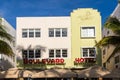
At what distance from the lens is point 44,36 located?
46.2 m

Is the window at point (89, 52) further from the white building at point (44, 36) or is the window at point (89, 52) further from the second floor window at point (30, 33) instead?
the second floor window at point (30, 33)

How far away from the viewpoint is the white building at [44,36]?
4584 centimetres

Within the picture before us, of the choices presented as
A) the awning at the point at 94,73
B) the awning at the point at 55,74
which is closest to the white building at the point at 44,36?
the awning at the point at 55,74

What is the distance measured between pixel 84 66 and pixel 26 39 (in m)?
8.35

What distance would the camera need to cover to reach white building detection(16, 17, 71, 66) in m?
45.8


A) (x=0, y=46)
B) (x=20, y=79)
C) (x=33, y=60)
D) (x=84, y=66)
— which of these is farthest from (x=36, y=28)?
(x=0, y=46)

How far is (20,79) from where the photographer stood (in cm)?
3575

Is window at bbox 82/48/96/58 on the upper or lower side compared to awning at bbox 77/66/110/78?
upper

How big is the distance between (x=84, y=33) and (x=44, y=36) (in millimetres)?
5242

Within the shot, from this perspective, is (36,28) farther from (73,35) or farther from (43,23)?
(73,35)

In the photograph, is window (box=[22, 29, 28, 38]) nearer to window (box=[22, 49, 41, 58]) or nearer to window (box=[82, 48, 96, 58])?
window (box=[22, 49, 41, 58])

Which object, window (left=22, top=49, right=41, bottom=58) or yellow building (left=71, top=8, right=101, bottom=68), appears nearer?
yellow building (left=71, top=8, right=101, bottom=68)

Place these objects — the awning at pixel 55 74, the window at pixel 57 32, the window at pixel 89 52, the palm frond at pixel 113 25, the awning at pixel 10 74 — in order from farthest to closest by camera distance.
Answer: the window at pixel 57 32, the window at pixel 89 52, the awning at pixel 10 74, the awning at pixel 55 74, the palm frond at pixel 113 25

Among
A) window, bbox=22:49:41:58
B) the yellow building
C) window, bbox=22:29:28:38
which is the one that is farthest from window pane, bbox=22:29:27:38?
the yellow building
